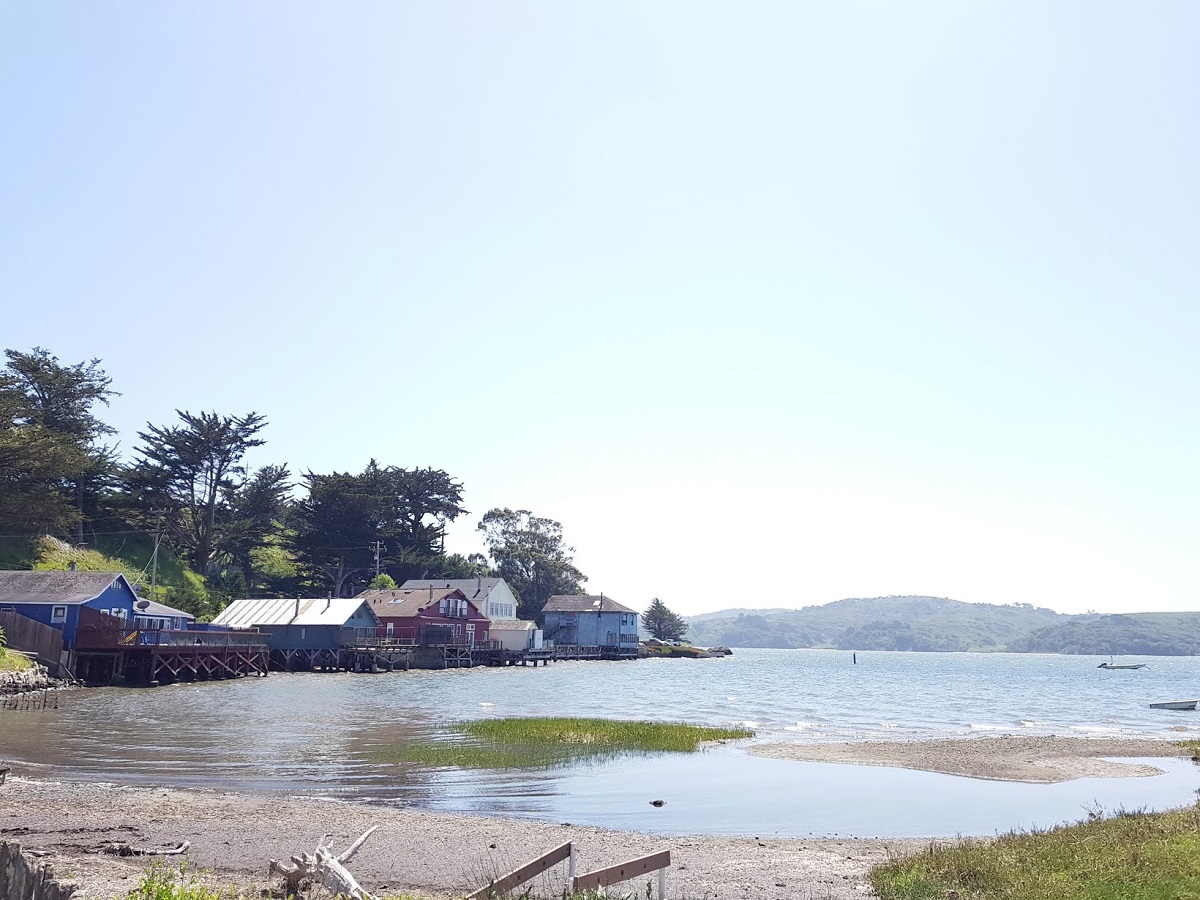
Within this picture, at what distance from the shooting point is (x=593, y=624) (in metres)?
131

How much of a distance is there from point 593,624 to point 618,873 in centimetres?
12317

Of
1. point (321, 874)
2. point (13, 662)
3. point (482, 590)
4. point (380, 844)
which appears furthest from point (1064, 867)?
point (482, 590)

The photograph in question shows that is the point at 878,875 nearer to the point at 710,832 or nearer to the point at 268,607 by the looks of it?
the point at 710,832

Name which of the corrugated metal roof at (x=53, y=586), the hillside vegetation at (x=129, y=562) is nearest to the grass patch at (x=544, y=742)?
the corrugated metal roof at (x=53, y=586)

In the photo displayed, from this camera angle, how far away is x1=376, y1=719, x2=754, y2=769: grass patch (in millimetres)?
27984

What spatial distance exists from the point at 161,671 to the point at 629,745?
131 feet

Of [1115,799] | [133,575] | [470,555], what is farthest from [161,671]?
[470,555]

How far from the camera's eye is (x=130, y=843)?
15234mm

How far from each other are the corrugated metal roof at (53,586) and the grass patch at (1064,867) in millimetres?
56673

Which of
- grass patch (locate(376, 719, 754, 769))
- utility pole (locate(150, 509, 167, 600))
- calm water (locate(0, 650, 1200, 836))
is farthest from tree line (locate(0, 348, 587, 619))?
grass patch (locate(376, 719, 754, 769))

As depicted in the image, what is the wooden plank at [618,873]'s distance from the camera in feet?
30.4

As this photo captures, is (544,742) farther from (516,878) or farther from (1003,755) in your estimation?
(516,878)

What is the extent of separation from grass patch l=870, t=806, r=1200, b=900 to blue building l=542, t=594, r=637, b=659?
4563 inches

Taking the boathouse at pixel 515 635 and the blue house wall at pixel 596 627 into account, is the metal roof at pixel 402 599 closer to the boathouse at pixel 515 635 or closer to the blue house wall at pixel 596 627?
the boathouse at pixel 515 635
